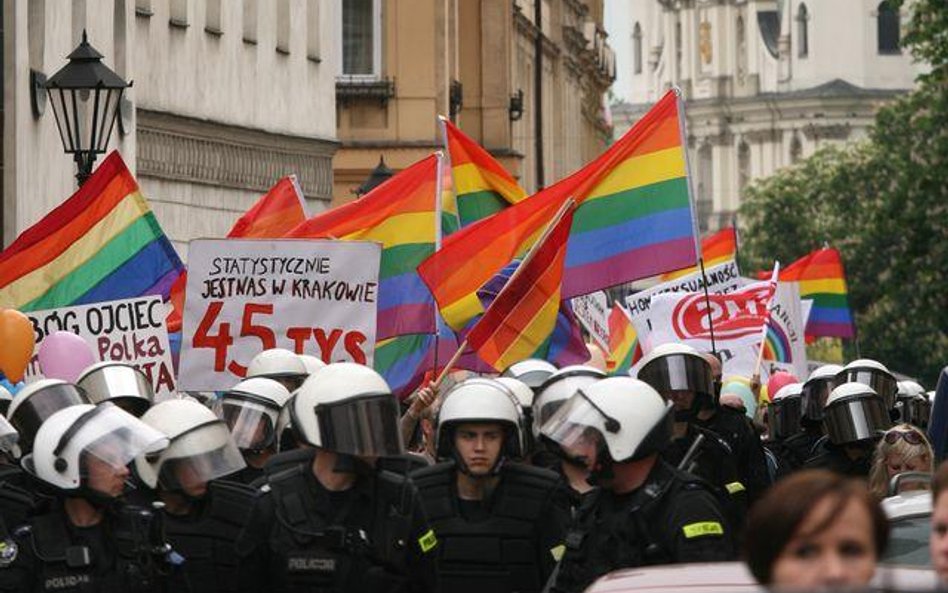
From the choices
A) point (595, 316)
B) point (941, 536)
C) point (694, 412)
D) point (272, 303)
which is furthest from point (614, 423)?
point (595, 316)

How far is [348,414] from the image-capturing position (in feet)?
34.2

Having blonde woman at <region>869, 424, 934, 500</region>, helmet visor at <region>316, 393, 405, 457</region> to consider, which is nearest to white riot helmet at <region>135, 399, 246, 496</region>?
helmet visor at <region>316, 393, 405, 457</region>

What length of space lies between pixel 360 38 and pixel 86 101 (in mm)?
24265

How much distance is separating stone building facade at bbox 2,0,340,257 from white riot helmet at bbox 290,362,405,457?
479 inches

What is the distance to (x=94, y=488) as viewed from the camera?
403 inches

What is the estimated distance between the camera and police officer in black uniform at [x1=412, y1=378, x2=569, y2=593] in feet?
36.3

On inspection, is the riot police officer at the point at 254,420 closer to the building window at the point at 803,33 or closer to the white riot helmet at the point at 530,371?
the white riot helmet at the point at 530,371

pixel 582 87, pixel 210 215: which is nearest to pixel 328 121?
pixel 210 215

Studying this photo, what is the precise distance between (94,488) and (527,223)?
731 centimetres

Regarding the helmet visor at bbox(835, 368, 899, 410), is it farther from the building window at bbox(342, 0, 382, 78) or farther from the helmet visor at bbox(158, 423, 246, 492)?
the building window at bbox(342, 0, 382, 78)

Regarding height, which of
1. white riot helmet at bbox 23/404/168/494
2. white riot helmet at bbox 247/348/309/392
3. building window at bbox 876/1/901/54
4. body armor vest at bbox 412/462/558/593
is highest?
building window at bbox 876/1/901/54

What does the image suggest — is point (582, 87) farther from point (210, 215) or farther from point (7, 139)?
point (7, 139)

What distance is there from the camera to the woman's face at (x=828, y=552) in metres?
6.51

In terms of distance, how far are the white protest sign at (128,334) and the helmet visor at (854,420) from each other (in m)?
3.25
